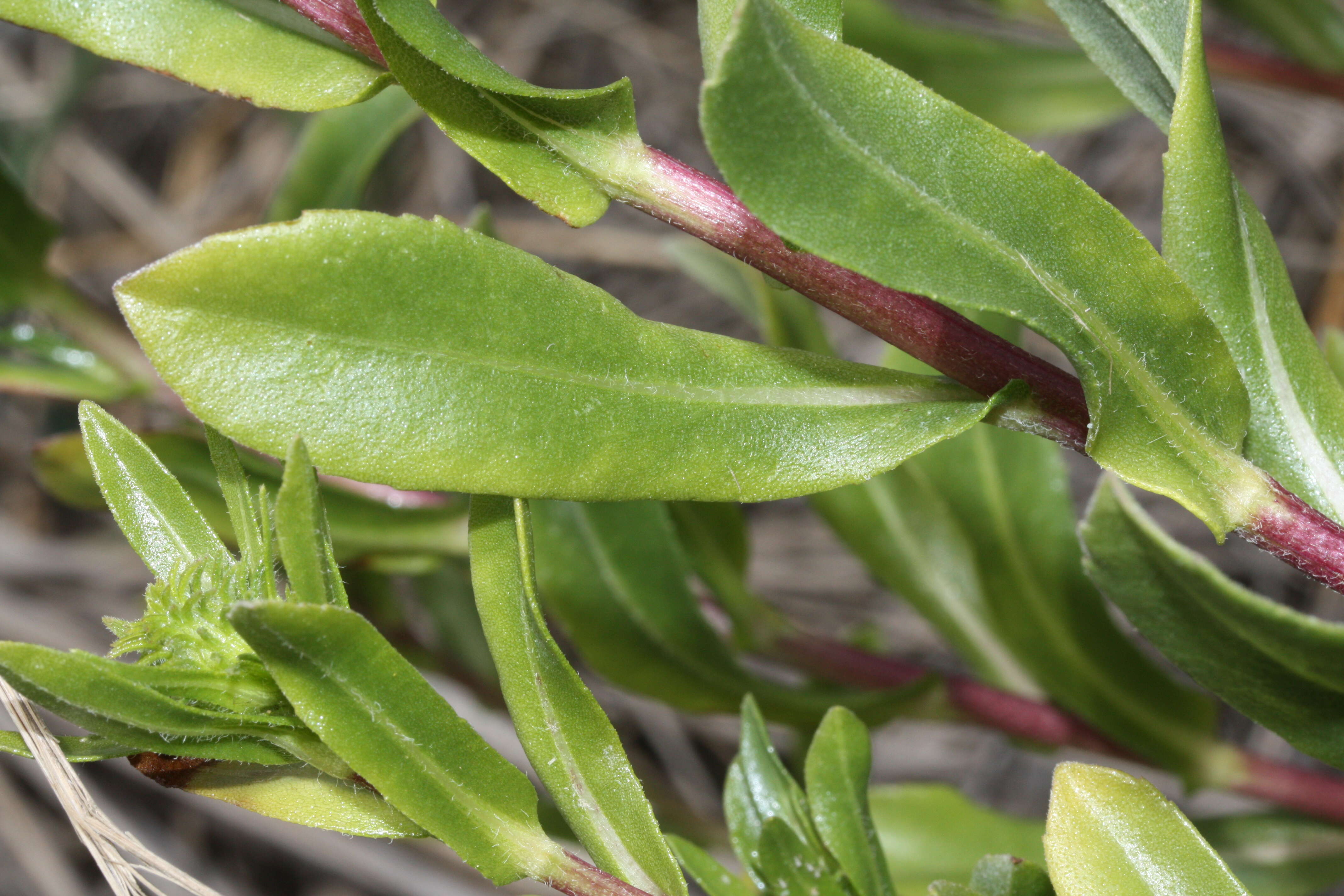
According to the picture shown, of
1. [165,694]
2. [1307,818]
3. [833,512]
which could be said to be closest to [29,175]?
[833,512]

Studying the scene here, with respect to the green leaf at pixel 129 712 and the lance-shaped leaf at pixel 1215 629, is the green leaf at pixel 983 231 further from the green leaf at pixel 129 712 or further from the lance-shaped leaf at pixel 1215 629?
the green leaf at pixel 129 712

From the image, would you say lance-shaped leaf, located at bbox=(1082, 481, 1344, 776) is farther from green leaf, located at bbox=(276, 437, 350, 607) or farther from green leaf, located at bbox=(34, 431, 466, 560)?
green leaf, located at bbox=(34, 431, 466, 560)

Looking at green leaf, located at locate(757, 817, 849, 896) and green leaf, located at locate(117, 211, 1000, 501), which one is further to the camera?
green leaf, located at locate(757, 817, 849, 896)

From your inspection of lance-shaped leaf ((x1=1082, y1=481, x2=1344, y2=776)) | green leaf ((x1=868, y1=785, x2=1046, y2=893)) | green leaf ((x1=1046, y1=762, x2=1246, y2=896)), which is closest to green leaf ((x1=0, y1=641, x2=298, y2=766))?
green leaf ((x1=1046, y1=762, x2=1246, y2=896))

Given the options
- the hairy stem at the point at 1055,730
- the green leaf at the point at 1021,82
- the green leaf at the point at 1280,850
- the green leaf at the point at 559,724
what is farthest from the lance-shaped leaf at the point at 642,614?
the green leaf at the point at 1021,82

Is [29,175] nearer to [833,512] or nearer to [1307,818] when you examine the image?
[833,512]
